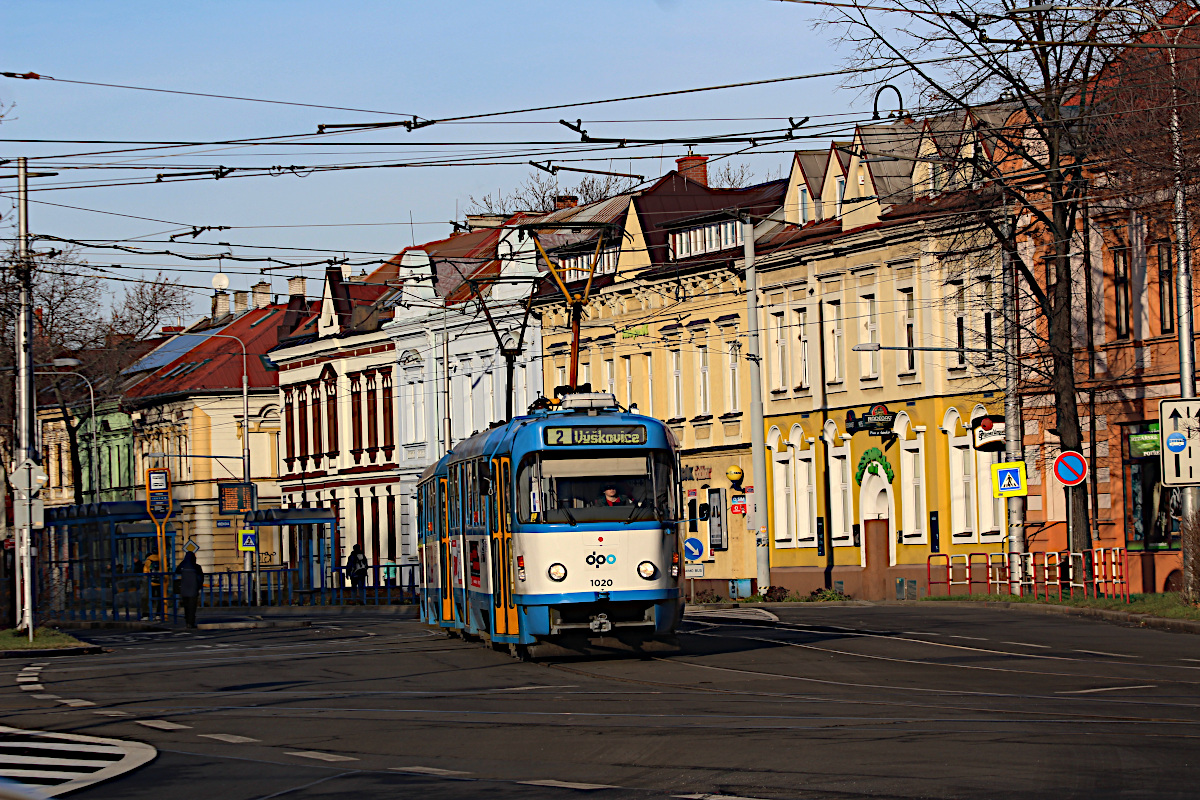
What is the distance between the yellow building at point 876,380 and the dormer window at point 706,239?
7.44 ft

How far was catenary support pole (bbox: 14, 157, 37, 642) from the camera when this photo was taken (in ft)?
113

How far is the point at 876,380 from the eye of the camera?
167 ft

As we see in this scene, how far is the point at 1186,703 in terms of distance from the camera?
1603 cm

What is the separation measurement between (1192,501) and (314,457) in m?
57.1

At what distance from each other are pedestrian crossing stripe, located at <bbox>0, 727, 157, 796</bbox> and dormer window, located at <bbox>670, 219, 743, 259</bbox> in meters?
42.7

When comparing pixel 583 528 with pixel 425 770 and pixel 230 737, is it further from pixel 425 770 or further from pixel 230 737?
pixel 425 770

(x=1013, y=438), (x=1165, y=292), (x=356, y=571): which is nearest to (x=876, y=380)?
(x=1165, y=292)

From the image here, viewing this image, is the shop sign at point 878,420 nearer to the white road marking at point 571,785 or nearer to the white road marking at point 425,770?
the white road marking at point 425,770

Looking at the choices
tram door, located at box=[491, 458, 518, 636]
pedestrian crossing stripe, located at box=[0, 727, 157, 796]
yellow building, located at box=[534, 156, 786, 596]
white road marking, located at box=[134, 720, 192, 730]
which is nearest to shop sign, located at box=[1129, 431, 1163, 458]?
yellow building, located at box=[534, 156, 786, 596]

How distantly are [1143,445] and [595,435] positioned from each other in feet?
69.9

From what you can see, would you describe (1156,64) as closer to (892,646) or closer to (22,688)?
(892,646)

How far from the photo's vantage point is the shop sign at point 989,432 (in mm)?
42188

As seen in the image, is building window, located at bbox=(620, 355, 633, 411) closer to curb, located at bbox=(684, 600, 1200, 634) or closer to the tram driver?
curb, located at bbox=(684, 600, 1200, 634)

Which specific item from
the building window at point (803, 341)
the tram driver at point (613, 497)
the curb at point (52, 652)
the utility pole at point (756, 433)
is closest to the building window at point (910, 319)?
the utility pole at point (756, 433)
